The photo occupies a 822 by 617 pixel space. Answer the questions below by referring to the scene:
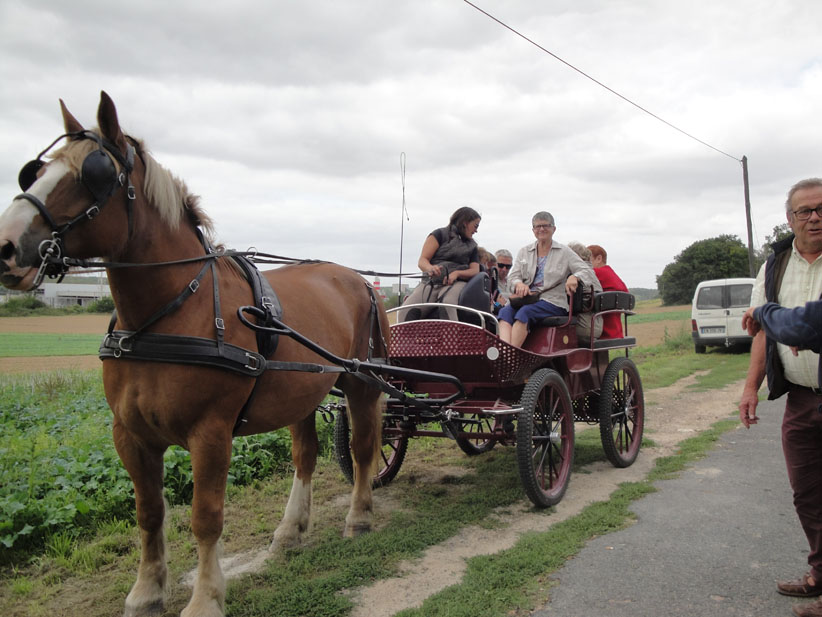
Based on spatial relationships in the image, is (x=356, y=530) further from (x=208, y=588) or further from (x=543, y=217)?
(x=543, y=217)

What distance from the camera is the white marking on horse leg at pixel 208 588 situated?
290 cm

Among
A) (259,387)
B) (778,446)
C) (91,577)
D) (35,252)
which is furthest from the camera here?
(778,446)

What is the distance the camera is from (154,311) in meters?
2.85

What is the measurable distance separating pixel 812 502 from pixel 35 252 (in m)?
3.55

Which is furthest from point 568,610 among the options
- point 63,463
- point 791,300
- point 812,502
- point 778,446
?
point 778,446

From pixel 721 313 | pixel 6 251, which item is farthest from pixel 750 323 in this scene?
pixel 721 313

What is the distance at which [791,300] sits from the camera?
289 centimetres

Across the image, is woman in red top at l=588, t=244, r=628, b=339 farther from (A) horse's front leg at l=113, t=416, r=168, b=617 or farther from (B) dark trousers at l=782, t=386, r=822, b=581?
(A) horse's front leg at l=113, t=416, r=168, b=617

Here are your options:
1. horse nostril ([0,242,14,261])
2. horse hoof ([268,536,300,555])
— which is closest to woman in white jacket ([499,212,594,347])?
horse hoof ([268,536,300,555])

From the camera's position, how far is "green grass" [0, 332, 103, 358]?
11273mm

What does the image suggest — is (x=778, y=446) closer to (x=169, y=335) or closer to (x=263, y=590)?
(x=263, y=590)

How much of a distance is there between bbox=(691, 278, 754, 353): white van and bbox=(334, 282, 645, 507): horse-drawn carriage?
12237 millimetres

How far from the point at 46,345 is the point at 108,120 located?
40.9 feet

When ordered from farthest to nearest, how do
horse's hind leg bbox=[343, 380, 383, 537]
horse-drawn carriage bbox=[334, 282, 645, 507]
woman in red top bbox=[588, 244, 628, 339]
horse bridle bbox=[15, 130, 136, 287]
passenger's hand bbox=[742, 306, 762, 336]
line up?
woman in red top bbox=[588, 244, 628, 339] → horse-drawn carriage bbox=[334, 282, 645, 507] → horse's hind leg bbox=[343, 380, 383, 537] → passenger's hand bbox=[742, 306, 762, 336] → horse bridle bbox=[15, 130, 136, 287]
